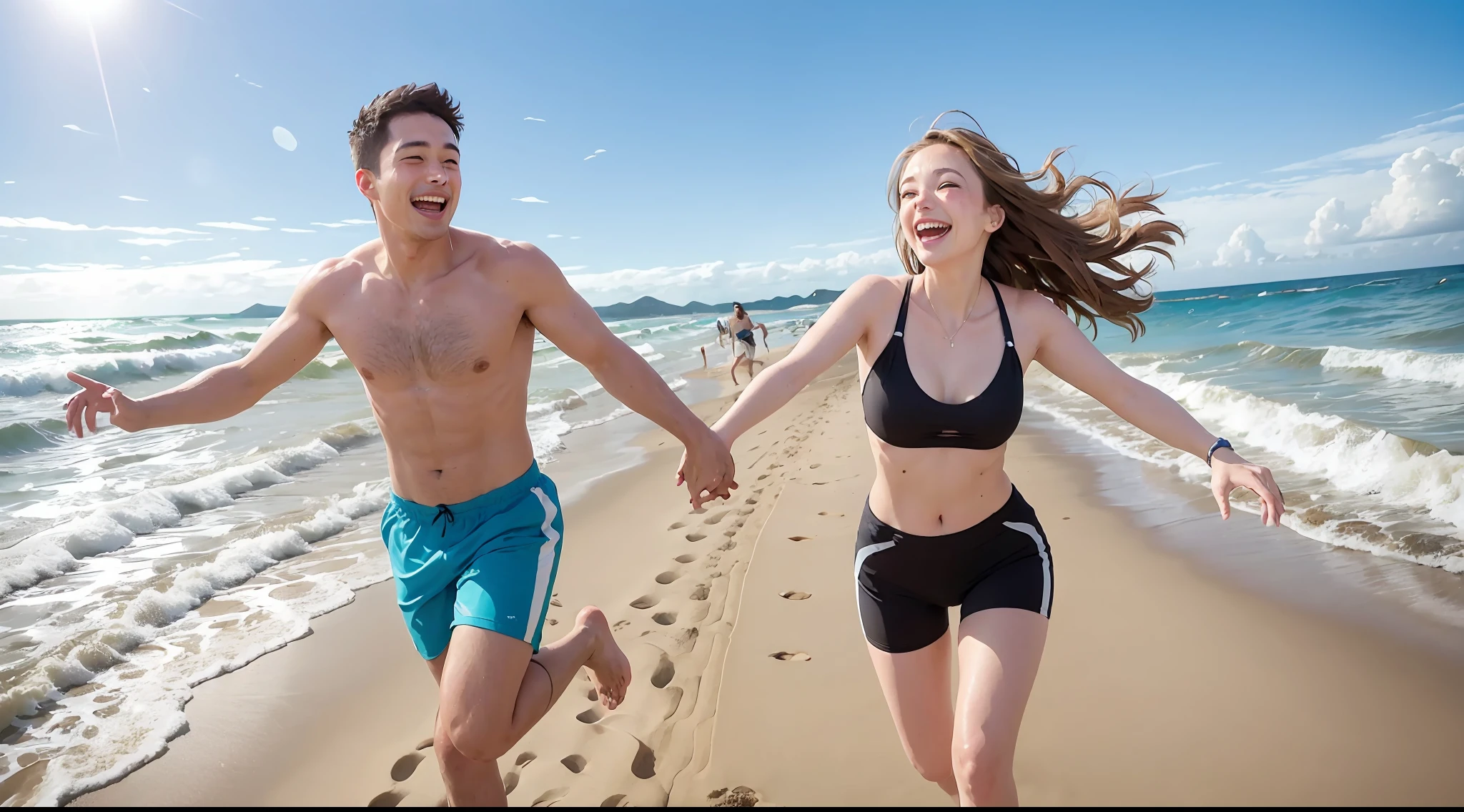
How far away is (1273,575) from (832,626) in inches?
117

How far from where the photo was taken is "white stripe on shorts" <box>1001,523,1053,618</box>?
273cm

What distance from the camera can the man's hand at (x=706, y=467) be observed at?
297 centimetres

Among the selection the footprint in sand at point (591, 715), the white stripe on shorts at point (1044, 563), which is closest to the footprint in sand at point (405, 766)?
the footprint in sand at point (591, 715)

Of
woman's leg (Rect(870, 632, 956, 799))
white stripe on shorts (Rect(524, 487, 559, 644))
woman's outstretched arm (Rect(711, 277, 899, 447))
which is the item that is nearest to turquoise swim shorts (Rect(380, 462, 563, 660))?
white stripe on shorts (Rect(524, 487, 559, 644))

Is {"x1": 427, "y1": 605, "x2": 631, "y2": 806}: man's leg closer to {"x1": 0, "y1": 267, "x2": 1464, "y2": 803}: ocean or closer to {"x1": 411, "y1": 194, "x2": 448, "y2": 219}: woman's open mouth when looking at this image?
{"x1": 411, "y1": 194, "x2": 448, "y2": 219}: woman's open mouth

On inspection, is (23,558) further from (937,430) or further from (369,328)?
(937,430)

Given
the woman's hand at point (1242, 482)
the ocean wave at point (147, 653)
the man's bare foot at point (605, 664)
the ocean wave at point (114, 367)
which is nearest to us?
the woman's hand at point (1242, 482)

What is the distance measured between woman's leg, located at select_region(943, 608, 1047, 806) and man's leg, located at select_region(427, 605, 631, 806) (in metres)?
1.44

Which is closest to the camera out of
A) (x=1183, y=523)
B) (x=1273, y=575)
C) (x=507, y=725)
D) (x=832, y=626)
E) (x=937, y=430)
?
(x=507, y=725)

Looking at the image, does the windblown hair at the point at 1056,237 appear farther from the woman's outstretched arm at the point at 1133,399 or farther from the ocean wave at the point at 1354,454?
the ocean wave at the point at 1354,454

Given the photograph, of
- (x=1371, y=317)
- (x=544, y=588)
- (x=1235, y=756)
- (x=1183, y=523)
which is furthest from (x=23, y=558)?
(x=1371, y=317)

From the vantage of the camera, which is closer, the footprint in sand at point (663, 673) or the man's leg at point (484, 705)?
the man's leg at point (484, 705)

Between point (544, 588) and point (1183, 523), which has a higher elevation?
point (544, 588)

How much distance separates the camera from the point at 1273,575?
16.6ft
